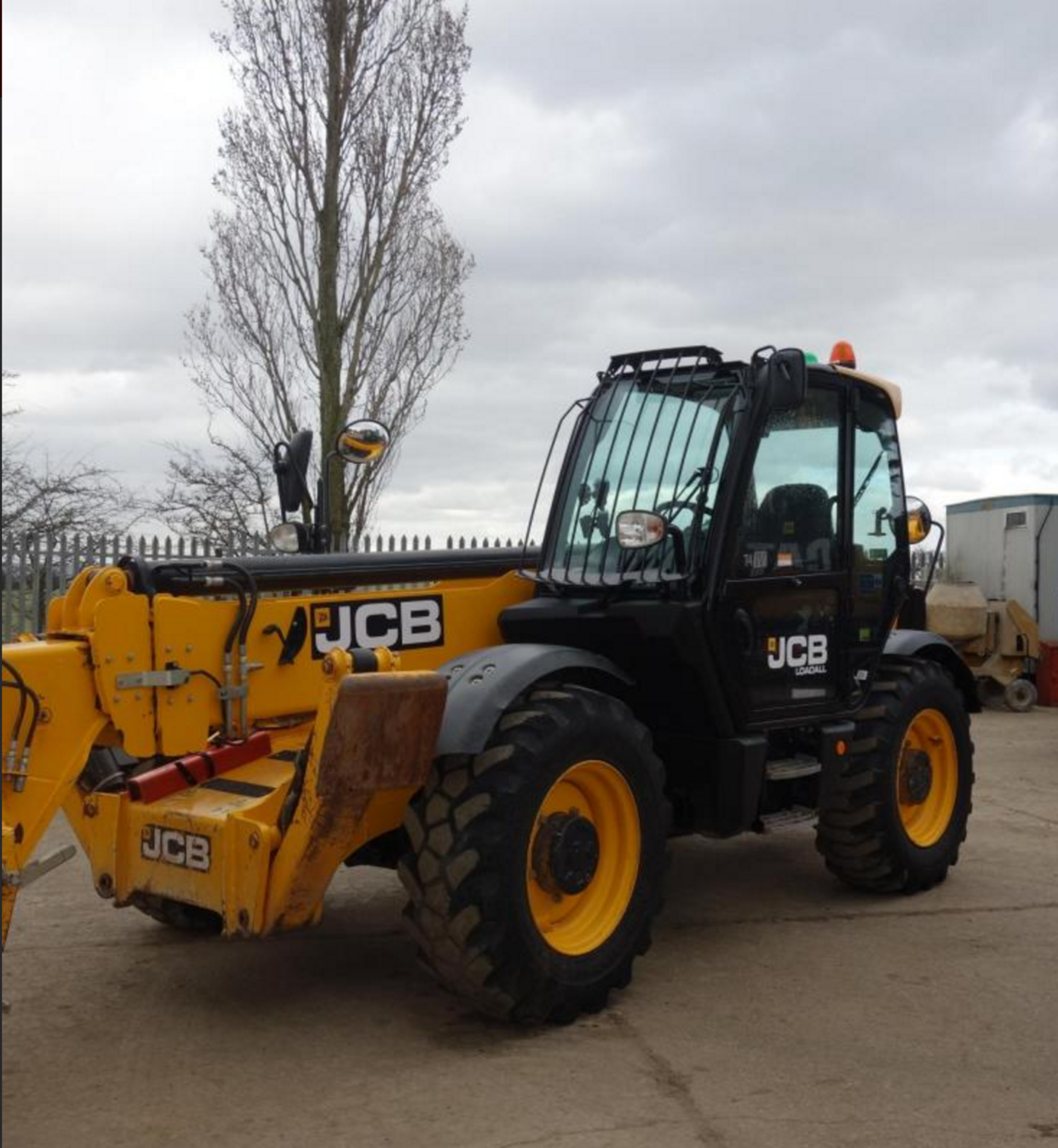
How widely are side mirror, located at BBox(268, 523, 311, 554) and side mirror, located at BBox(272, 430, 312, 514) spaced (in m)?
0.12

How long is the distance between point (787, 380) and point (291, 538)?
2.11 meters

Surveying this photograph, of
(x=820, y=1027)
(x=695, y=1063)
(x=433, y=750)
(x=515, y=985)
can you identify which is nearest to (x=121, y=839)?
(x=433, y=750)

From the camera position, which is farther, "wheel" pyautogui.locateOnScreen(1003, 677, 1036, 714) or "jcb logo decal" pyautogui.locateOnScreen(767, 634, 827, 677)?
"wheel" pyautogui.locateOnScreen(1003, 677, 1036, 714)

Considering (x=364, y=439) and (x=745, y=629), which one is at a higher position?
(x=364, y=439)

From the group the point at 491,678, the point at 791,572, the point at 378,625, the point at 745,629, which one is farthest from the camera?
the point at 791,572

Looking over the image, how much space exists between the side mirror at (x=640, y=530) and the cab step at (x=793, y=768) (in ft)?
4.15

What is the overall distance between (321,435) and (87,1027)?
10899 millimetres

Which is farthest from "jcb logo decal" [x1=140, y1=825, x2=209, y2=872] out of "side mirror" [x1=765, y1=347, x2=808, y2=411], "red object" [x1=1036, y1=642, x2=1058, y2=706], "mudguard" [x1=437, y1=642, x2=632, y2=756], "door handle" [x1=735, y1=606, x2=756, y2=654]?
"red object" [x1=1036, y1=642, x2=1058, y2=706]

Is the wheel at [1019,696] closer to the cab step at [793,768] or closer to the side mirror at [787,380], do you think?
the cab step at [793,768]

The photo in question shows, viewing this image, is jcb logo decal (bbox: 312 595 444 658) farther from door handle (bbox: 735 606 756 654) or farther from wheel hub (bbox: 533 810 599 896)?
door handle (bbox: 735 606 756 654)

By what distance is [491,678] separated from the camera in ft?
14.7

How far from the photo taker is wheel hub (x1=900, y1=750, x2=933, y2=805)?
245 inches

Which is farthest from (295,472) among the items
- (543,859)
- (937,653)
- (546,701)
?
(937,653)

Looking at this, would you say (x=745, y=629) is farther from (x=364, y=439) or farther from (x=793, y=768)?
(x=364, y=439)
